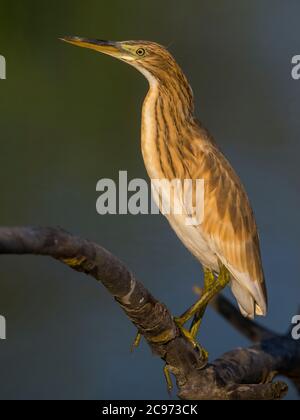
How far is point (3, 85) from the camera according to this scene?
10.6 ft

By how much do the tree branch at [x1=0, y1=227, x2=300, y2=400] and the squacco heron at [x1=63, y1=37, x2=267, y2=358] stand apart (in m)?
0.15

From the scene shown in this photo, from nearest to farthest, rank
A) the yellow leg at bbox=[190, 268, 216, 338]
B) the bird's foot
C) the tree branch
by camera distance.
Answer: the tree branch < the bird's foot < the yellow leg at bbox=[190, 268, 216, 338]

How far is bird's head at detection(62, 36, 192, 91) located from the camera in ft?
7.79

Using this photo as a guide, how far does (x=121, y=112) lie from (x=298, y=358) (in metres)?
1.33

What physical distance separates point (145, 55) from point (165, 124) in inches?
7.1

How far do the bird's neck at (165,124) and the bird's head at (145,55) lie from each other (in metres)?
0.02

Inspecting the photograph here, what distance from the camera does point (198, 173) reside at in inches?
92.0

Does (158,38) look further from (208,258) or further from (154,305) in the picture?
(154,305)

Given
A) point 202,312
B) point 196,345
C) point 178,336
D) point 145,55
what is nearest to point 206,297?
point 202,312

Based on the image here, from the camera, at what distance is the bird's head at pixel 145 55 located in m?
2.38

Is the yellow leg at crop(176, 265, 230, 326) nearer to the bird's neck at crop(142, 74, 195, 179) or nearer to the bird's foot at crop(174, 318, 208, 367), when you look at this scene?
the bird's foot at crop(174, 318, 208, 367)

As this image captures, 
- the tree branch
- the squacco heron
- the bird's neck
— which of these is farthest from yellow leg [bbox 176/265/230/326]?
the bird's neck

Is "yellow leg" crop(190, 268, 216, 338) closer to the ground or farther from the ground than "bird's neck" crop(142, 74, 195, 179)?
closer to the ground
